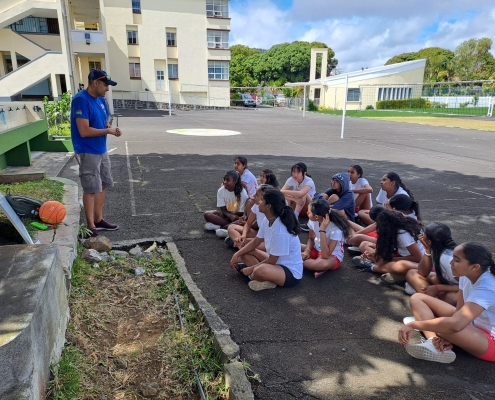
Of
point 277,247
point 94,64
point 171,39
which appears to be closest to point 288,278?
point 277,247

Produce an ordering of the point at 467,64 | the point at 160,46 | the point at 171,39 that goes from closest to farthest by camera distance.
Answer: the point at 160,46 → the point at 171,39 → the point at 467,64

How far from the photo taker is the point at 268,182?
589cm

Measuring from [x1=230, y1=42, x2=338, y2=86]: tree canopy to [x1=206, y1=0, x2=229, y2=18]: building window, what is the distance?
2059 centimetres

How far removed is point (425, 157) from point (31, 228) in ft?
39.4

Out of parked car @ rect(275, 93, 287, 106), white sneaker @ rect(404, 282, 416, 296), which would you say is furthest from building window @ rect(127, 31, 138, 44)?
white sneaker @ rect(404, 282, 416, 296)

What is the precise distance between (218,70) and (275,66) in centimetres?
2570

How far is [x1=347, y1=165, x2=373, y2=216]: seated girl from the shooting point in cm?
640

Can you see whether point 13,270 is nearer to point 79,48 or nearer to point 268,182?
point 268,182

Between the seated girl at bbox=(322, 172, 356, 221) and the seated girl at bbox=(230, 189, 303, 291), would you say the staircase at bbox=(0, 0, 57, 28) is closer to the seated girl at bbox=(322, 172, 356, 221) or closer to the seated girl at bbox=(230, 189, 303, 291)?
the seated girl at bbox=(322, 172, 356, 221)

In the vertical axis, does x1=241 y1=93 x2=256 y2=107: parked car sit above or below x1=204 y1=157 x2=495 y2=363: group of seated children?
above

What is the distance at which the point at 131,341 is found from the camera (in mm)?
3311

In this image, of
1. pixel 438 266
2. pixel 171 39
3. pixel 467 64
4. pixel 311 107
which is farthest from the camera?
pixel 467 64

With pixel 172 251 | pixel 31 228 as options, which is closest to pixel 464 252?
pixel 172 251

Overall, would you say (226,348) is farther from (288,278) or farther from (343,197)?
(343,197)
